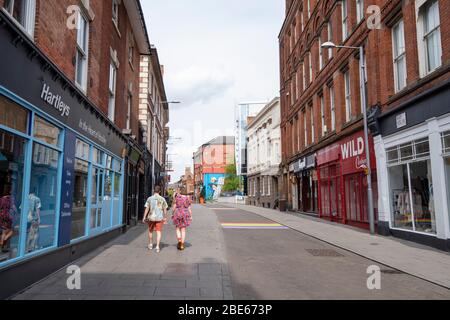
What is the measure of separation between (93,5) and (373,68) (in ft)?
35.8

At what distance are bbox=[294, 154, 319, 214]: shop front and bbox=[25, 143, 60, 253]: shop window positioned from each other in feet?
61.0

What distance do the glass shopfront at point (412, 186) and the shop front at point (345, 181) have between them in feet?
4.49

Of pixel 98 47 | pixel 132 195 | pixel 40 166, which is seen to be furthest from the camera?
pixel 132 195

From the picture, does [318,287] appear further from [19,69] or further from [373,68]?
[373,68]

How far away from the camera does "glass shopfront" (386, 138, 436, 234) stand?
451 inches

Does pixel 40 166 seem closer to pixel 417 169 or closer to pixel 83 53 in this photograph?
pixel 83 53

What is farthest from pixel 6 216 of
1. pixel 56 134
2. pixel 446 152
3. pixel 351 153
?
pixel 351 153

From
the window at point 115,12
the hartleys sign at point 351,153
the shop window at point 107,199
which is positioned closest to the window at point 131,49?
the window at point 115,12

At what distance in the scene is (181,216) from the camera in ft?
33.5

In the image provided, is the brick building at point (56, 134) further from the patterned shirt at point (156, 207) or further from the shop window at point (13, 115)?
the patterned shirt at point (156, 207)

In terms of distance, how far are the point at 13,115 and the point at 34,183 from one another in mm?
1379

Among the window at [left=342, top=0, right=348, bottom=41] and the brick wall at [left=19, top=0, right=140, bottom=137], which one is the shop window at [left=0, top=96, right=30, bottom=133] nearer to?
the brick wall at [left=19, top=0, right=140, bottom=137]

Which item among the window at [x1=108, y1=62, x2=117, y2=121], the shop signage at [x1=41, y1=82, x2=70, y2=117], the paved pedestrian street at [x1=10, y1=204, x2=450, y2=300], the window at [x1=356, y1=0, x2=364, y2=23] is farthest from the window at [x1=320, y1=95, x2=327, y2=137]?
the shop signage at [x1=41, y1=82, x2=70, y2=117]

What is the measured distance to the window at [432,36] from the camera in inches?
441
